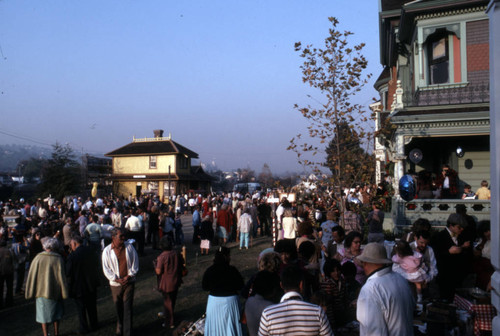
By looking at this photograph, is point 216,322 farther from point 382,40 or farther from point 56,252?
point 382,40

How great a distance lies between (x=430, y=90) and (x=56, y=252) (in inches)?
505

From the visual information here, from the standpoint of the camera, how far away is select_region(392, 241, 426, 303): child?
755 cm

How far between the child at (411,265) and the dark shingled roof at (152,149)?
4433 cm

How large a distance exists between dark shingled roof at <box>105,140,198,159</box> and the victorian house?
123ft

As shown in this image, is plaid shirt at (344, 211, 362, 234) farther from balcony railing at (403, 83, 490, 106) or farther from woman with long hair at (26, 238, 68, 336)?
balcony railing at (403, 83, 490, 106)

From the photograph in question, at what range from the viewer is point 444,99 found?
14969mm

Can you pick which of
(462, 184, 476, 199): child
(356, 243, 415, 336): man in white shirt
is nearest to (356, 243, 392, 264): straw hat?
(356, 243, 415, 336): man in white shirt

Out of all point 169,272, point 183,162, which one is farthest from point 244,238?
point 183,162

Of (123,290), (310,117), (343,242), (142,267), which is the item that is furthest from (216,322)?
(142,267)

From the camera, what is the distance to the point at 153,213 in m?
18.0

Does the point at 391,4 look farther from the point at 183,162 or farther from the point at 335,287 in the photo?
the point at 183,162

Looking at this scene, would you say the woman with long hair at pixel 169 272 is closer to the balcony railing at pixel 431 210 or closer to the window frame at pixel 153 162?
the balcony railing at pixel 431 210

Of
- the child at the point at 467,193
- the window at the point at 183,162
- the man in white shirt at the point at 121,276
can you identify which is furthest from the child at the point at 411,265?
the window at the point at 183,162

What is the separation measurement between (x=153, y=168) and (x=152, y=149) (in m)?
2.35
